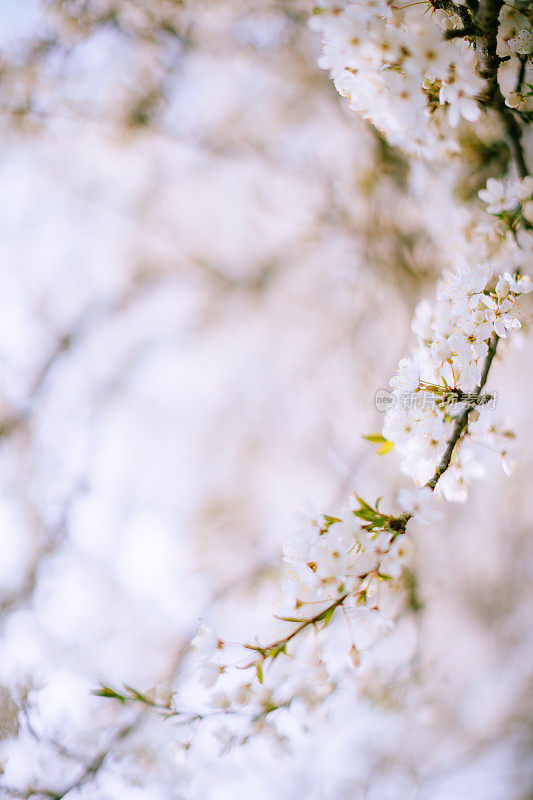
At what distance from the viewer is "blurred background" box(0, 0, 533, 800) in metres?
1.08

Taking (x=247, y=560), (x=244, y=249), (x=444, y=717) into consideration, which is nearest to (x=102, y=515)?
(x=247, y=560)

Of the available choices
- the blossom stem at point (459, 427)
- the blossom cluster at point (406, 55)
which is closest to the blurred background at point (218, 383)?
the blossom cluster at point (406, 55)

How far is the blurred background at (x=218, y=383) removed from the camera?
1082mm

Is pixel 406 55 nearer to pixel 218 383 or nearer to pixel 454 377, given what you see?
pixel 454 377

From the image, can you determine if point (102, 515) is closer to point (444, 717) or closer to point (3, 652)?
point (3, 652)

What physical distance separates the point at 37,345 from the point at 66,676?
809 mm

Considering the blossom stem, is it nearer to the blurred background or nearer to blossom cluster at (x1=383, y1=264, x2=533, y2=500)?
blossom cluster at (x1=383, y1=264, x2=533, y2=500)

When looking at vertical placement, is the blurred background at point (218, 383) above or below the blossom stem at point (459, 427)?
above

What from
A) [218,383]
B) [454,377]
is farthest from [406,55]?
[218,383]

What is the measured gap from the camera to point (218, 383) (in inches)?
54.1

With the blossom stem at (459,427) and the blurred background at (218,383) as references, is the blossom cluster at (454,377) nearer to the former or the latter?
the blossom stem at (459,427)

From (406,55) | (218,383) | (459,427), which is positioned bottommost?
(459,427)

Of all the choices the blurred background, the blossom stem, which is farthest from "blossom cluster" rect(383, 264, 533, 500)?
the blurred background

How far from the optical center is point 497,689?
1406mm
